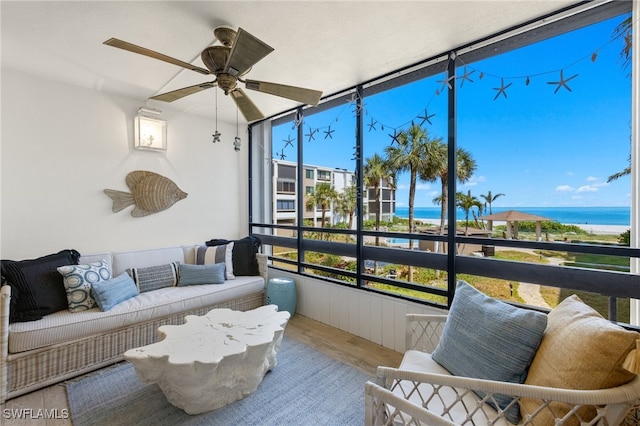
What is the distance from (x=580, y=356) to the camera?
1.04 m

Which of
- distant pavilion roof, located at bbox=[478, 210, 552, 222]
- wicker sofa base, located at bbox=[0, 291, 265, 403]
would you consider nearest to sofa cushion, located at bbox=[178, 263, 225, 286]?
wicker sofa base, located at bbox=[0, 291, 265, 403]

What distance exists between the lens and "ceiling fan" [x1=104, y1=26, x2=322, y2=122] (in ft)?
4.84

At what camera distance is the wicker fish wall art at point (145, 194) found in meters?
3.15

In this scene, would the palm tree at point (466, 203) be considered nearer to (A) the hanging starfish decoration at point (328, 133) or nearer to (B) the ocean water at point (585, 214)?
(B) the ocean water at point (585, 214)

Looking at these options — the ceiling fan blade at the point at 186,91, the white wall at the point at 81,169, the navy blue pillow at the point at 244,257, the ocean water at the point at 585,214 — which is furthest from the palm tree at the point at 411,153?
the white wall at the point at 81,169

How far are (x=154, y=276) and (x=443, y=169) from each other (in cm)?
297

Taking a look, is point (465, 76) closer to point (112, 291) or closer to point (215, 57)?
point (215, 57)

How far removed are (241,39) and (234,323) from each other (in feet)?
6.07

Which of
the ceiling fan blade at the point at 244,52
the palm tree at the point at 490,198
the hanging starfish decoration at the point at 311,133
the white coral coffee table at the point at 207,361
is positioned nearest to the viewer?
the ceiling fan blade at the point at 244,52

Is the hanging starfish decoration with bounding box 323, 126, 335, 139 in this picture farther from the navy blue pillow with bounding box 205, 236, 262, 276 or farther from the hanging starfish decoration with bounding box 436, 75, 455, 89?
the navy blue pillow with bounding box 205, 236, 262, 276

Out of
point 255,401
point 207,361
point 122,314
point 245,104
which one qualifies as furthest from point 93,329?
point 245,104

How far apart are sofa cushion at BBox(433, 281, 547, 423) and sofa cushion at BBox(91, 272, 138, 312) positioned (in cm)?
251

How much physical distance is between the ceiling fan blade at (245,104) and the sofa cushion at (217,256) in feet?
5.46

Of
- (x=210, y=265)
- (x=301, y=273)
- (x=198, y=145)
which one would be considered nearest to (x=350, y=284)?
(x=301, y=273)
